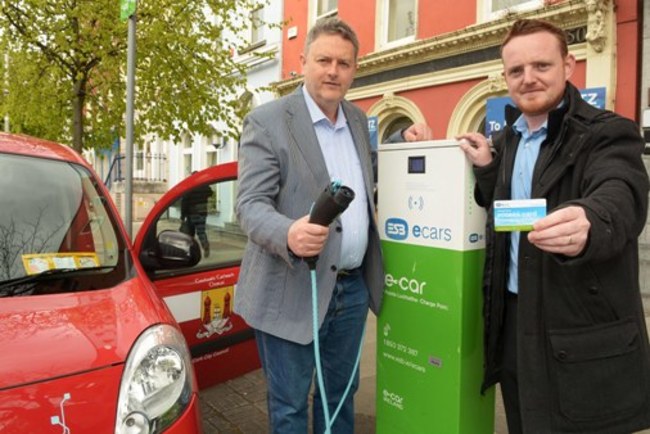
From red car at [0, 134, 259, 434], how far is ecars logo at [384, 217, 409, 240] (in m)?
1.01

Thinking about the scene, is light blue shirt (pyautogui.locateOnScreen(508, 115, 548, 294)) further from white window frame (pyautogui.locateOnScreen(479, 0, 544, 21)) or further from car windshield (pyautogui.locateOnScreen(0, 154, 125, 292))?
white window frame (pyautogui.locateOnScreen(479, 0, 544, 21))

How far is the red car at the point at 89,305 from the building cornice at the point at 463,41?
6.39 meters

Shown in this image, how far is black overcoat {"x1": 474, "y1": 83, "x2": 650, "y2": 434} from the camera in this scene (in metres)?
1.63

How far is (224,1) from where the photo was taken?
7.52 metres

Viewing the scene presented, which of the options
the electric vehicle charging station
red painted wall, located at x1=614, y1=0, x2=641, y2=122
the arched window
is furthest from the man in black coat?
the arched window

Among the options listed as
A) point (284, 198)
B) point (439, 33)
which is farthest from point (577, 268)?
point (439, 33)

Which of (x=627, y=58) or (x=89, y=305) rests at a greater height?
(x=627, y=58)

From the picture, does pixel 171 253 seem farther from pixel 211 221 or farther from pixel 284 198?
pixel 284 198

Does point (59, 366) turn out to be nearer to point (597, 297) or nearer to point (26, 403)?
point (26, 403)

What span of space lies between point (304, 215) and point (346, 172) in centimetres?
30

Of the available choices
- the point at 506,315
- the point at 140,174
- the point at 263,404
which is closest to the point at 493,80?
the point at 263,404

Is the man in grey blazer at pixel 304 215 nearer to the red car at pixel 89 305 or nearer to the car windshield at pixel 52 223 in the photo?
the red car at pixel 89 305

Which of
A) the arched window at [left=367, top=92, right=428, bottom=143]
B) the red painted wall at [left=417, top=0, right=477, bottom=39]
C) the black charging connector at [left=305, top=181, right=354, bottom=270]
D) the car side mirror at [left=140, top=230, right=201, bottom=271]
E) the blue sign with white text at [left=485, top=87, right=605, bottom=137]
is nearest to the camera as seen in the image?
the black charging connector at [left=305, top=181, right=354, bottom=270]

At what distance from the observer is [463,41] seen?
9.13m
